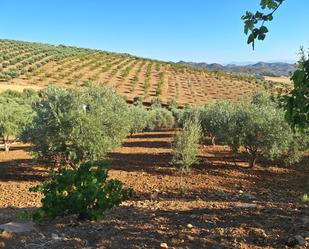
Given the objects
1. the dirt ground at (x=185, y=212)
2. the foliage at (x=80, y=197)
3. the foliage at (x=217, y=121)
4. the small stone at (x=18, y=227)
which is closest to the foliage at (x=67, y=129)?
the dirt ground at (x=185, y=212)

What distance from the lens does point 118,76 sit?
81.0 meters

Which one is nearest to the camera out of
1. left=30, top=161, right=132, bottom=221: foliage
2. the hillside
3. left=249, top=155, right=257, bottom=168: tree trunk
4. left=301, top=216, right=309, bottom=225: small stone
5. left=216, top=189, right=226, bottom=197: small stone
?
left=301, top=216, right=309, bottom=225: small stone

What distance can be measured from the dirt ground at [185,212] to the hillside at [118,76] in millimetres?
43438

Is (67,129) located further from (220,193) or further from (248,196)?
(248,196)

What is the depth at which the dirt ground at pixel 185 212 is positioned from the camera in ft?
21.8

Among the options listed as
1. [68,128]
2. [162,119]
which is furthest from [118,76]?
[68,128]

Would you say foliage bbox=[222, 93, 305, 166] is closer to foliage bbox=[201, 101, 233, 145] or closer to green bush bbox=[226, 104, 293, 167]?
green bush bbox=[226, 104, 293, 167]

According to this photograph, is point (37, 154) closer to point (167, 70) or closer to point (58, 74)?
point (58, 74)

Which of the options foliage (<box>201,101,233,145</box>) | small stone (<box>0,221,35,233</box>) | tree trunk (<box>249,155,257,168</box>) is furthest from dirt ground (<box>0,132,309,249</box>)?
foliage (<box>201,101,233,145</box>)

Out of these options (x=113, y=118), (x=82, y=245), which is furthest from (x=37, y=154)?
(x=82, y=245)

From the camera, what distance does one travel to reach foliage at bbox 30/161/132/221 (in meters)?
7.86

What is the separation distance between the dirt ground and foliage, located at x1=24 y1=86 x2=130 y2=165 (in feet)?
5.38

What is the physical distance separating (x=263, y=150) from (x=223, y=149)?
7374mm

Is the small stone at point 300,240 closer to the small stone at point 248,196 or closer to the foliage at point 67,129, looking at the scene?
the small stone at point 248,196
